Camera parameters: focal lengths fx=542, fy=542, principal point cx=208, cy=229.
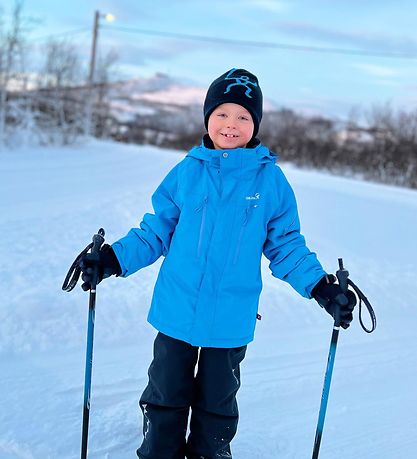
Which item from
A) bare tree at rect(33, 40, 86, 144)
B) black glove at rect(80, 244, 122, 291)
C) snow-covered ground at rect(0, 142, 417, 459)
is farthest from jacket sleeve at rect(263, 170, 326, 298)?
bare tree at rect(33, 40, 86, 144)

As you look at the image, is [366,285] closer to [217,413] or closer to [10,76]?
[217,413]

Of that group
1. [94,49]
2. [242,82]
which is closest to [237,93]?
[242,82]

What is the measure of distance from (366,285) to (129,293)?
2.07 m

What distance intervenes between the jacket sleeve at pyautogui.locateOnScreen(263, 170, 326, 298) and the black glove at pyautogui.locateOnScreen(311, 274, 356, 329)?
0.08m

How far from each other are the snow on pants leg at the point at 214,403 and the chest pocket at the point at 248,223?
14.4 inches

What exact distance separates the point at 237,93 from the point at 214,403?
112 cm

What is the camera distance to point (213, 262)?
1856 millimetres

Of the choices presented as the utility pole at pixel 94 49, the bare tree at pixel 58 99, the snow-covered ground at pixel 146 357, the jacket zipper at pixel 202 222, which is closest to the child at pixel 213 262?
the jacket zipper at pixel 202 222

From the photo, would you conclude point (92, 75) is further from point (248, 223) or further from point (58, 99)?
point (248, 223)

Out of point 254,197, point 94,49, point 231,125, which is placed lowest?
point 254,197

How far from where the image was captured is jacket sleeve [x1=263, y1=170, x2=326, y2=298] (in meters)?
1.91

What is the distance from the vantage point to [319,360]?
3.25 meters

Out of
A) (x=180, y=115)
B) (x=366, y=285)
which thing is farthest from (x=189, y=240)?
(x=180, y=115)

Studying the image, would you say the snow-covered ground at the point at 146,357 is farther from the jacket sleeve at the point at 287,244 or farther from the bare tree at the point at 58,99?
the bare tree at the point at 58,99
